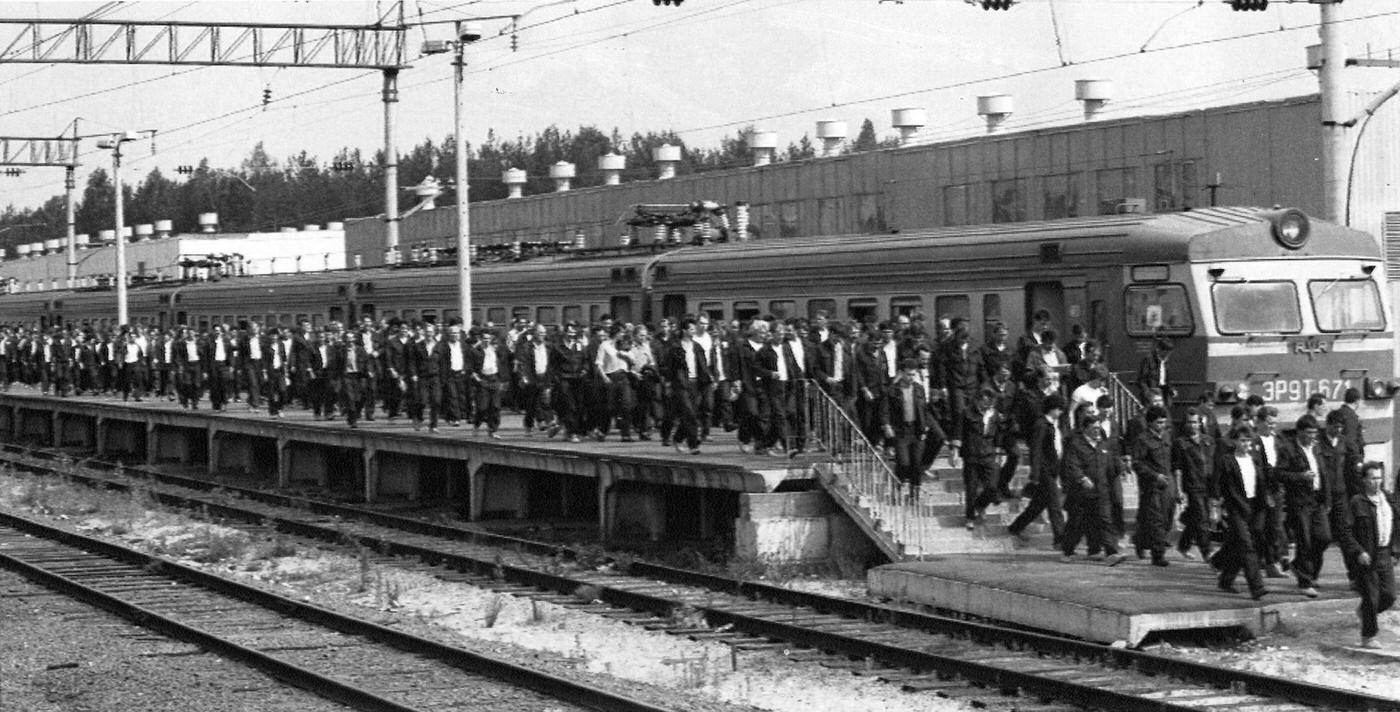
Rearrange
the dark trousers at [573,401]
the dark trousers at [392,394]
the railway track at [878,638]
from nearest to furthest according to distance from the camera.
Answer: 1. the railway track at [878,638]
2. the dark trousers at [573,401]
3. the dark trousers at [392,394]

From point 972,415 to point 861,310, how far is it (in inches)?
263

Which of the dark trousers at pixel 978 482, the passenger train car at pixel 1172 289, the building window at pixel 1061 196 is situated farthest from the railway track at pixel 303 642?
the building window at pixel 1061 196

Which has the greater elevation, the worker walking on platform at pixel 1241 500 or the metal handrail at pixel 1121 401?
the metal handrail at pixel 1121 401

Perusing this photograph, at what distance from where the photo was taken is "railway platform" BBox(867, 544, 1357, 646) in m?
15.9

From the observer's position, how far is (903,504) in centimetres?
2062

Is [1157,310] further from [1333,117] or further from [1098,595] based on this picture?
[1098,595]

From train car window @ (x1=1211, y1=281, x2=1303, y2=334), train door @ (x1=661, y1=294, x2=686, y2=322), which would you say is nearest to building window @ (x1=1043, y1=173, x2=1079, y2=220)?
train door @ (x1=661, y1=294, x2=686, y2=322)

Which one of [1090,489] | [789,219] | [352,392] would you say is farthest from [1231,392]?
[789,219]

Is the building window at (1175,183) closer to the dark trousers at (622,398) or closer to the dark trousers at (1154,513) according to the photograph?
the dark trousers at (622,398)

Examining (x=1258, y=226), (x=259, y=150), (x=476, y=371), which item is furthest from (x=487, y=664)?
(x=259, y=150)

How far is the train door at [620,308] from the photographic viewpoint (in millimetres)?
32625

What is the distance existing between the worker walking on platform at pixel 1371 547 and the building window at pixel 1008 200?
2540cm

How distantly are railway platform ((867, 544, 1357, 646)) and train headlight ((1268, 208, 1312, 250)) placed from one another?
4200 mm

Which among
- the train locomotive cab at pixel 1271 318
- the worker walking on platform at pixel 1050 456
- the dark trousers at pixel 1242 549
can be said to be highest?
the train locomotive cab at pixel 1271 318
